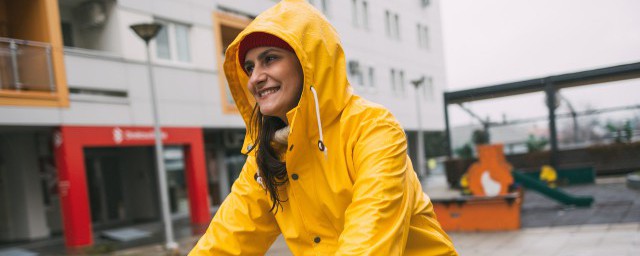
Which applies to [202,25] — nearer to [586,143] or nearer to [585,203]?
[585,203]

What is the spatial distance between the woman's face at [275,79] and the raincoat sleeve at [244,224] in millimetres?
301

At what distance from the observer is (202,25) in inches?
772

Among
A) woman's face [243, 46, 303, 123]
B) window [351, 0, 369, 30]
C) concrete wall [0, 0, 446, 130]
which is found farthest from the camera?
window [351, 0, 369, 30]

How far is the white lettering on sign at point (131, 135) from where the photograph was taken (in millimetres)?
16328

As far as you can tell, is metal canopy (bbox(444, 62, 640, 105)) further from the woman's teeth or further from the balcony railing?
the woman's teeth

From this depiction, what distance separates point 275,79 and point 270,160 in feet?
1.00

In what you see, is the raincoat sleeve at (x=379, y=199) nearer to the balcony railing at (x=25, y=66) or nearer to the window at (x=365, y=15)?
the balcony railing at (x=25, y=66)

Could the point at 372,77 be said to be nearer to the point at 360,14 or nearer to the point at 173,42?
the point at 360,14

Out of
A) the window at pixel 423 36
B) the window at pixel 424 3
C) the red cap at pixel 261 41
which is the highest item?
the window at pixel 424 3

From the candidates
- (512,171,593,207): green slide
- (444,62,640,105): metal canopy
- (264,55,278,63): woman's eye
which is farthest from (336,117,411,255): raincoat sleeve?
(444,62,640,105): metal canopy

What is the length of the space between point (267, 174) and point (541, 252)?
683 centimetres

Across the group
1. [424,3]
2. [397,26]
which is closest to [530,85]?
[397,26]

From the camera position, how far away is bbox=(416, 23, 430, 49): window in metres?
39.1

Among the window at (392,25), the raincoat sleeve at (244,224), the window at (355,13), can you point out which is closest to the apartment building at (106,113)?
the window at (355,13)
